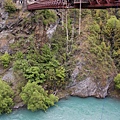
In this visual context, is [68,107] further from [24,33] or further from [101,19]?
[101,19]

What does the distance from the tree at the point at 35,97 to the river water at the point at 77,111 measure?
697 millimetres

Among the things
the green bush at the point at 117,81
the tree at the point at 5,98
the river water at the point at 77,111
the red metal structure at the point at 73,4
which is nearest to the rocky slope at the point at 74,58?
the green bush at the point at 117,81

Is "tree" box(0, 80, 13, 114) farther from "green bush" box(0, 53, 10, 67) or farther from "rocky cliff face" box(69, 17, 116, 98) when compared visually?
"rocky cliff face" box(69, 17, 116, 98)

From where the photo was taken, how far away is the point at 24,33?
25578 mm

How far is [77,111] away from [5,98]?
6.87m

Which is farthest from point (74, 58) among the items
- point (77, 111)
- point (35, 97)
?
point (35, 97)

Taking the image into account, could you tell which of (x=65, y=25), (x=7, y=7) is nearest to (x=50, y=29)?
(x=65, y=25)

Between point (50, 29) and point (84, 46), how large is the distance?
4387 millimetres

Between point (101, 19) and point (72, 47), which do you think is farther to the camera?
point (101, 19)

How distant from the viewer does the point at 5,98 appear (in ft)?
68.6

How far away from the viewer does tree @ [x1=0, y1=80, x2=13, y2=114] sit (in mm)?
20608

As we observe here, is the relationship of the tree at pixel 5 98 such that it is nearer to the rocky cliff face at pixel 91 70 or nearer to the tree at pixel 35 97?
the tree at pixel 35 97

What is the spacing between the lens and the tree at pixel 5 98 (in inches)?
811

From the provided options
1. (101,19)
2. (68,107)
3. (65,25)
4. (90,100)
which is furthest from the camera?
(101,19)
